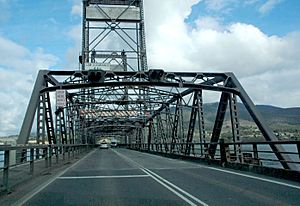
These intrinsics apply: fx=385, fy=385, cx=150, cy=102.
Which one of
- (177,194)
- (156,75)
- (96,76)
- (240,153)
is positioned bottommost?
(177,194)

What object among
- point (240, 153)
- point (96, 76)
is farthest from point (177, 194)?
point (96, 76)

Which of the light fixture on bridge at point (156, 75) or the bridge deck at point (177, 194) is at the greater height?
the light fixture on bridge at point (156, 75)

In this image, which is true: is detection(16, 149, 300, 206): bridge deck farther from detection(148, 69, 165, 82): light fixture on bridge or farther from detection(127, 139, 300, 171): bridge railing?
detection(148, 69, 165, 82): light fixture on bridge

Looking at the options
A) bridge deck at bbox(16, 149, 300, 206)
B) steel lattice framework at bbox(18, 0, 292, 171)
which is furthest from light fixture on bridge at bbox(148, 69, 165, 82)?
bridge deck at bbox(16, 149, 300, 206)

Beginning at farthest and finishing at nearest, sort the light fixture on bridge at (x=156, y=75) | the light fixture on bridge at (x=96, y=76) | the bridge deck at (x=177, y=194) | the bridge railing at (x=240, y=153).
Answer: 1. the light fixture on bridge at (x=156, y=75)
2. the light fixture on bridge at (x=96, y=76)
3. the bridge railing at (x=240, y=153)
4. the bridge deck at (x=177, y=194)

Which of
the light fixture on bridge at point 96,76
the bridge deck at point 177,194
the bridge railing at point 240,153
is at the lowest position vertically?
the bridge deck at point 177,194

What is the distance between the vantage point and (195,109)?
33.9m

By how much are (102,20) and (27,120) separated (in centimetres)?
1843

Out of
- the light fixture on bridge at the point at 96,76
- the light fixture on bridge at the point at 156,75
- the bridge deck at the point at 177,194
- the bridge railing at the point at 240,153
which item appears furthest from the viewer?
the light fixture on bridge at the point at 156,75

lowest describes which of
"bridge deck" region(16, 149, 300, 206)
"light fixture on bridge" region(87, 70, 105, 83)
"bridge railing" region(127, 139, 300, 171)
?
"bridge deck" region(16, 149, 300, 206)

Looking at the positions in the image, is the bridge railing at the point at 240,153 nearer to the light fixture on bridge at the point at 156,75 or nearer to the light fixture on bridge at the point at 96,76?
the light fixture on bridge at the point at 156,75

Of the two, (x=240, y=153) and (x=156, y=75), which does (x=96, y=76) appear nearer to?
(x=156, y=75)

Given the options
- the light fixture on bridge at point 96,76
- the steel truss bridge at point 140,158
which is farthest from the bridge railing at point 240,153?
the light fixture on bridge at point 96,76

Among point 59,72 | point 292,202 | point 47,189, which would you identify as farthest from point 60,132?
point 292,202
